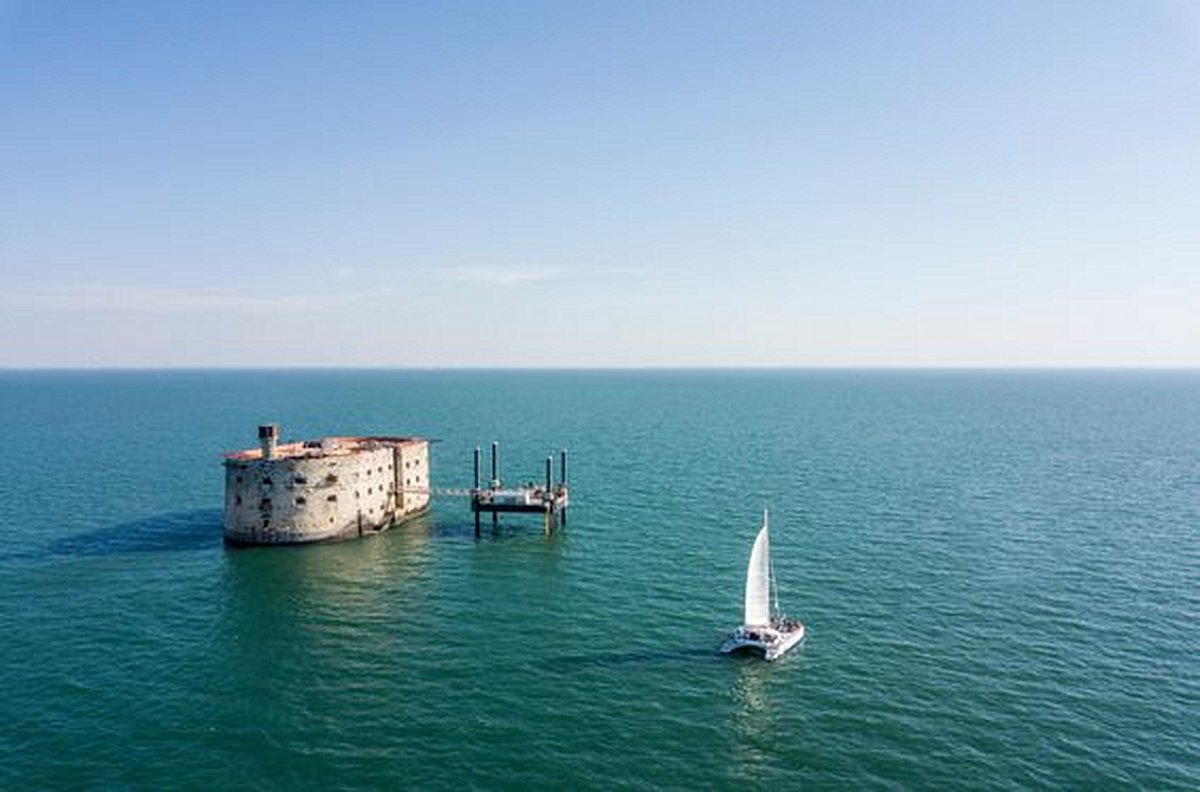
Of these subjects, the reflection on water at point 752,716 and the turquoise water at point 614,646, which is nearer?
the reflection on water at point 752,716

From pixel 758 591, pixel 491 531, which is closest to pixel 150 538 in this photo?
pixel 491 531

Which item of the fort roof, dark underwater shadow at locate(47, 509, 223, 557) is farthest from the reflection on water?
dark underwater shadow at locate(47, 509, 223, 557)

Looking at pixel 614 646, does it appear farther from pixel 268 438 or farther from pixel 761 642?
pixel 268 438

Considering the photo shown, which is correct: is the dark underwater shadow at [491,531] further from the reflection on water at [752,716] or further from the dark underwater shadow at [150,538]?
the reflection on water at [752,716]

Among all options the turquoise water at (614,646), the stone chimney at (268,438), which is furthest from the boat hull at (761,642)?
the stone chimney at (268,438)

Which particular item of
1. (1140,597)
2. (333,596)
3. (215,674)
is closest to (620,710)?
(215,674)

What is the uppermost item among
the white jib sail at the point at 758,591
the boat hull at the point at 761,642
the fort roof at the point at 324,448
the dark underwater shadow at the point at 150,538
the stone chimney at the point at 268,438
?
the stone chimney at the point at 268,438
